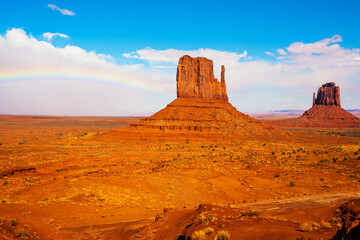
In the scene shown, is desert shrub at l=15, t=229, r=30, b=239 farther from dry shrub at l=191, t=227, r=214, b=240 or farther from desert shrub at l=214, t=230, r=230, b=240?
desert shrub at l=214, t=230, r=230, b=240

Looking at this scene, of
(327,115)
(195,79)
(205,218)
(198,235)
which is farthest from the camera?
(327,115)

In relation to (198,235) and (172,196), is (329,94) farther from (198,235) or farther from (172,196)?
(198,235)

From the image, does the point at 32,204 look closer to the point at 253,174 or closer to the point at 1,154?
the point at 253,174

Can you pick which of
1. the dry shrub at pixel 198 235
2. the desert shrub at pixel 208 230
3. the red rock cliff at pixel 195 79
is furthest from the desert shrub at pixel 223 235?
the red rock cliff at pixel 195 79

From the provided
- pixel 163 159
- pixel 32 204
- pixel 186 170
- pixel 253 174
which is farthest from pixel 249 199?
pixel 163 159

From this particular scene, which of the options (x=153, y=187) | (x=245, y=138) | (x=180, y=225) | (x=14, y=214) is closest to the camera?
(x=180, y=225)

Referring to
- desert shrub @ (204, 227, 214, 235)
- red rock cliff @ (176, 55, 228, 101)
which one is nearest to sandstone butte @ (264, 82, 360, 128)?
red rock cliff @ (176, 55, 228, 101)

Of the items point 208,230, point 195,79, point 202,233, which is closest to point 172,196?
point 208,230
